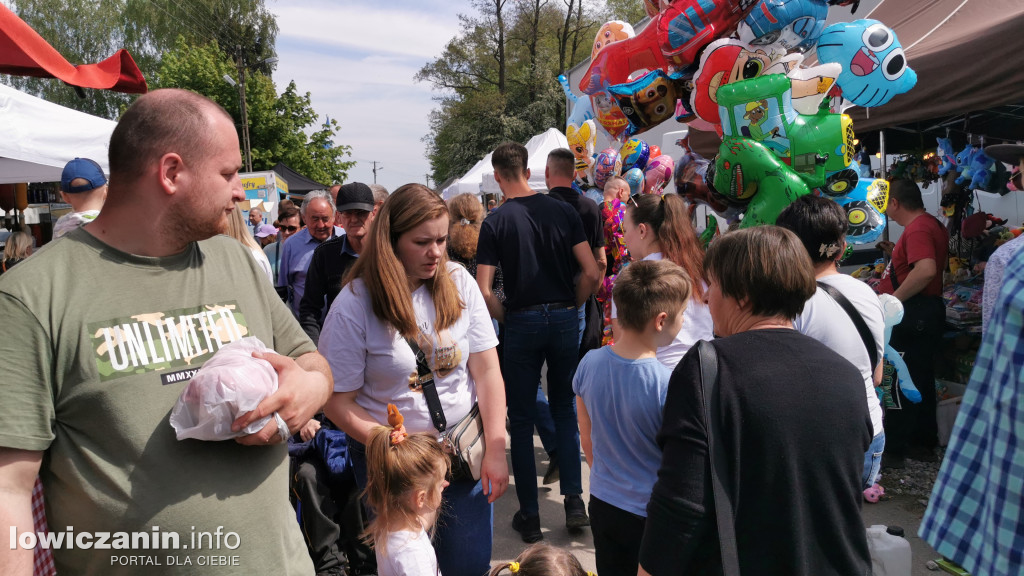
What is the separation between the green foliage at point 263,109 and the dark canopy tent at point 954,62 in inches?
1062

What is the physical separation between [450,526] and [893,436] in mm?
3713

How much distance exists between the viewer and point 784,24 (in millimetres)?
3998

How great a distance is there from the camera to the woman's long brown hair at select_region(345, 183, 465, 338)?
2379 millimetres

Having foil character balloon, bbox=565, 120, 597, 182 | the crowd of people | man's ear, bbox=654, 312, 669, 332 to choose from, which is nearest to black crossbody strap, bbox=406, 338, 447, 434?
the crowd of people

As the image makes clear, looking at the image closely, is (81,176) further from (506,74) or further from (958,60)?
(506,74)

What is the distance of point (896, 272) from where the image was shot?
189 inches

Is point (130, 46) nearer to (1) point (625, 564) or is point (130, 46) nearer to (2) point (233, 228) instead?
(2) point (233, 228)

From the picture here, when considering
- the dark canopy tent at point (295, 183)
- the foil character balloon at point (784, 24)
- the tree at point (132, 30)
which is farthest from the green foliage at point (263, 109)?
the foil character balloon at point (784, 24)

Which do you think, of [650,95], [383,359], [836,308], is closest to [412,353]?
[383,359]

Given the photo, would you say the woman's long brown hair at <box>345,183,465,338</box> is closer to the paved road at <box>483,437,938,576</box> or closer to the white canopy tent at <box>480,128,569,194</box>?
the paved road at <box>483,437,938,576</box>

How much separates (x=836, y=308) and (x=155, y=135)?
2.29 m

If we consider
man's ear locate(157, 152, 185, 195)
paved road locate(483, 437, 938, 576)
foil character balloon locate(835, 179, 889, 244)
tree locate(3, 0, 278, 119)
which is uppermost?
tree locate(3, 0, 278, 119)

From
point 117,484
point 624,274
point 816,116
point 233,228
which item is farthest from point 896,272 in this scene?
point 117,484

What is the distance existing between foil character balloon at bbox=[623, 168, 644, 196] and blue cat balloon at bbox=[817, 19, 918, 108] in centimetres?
303
